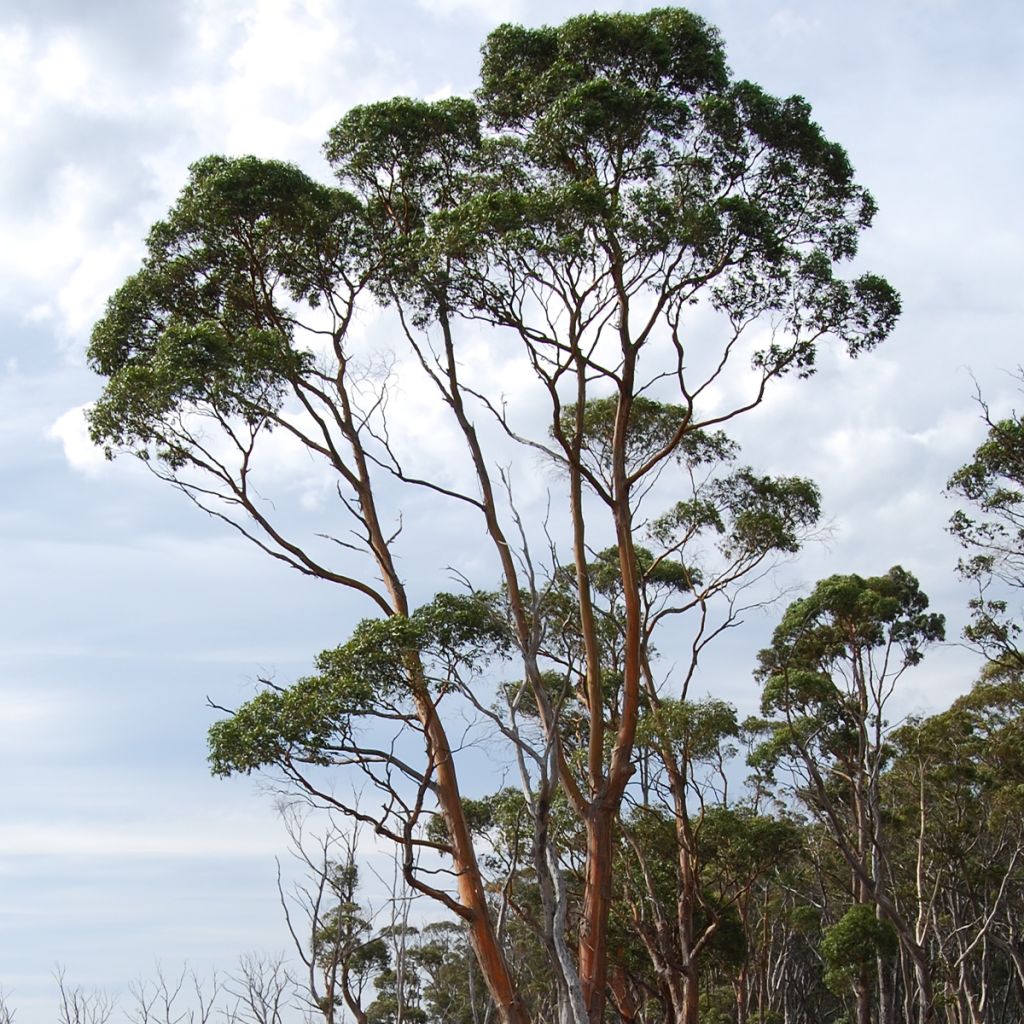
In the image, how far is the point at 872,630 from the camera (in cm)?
2075

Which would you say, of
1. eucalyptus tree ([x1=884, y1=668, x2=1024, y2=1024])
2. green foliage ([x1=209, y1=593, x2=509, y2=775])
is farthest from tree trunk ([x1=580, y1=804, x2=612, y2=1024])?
eucalyptus tree ([x1=884, y1=668, x2=1024, y2=1024])

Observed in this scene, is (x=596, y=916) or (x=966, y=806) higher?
(x=966, y=806)

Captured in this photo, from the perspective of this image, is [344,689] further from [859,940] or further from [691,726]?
[859,940]

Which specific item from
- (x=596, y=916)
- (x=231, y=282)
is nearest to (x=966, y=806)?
(x=596, y=916)

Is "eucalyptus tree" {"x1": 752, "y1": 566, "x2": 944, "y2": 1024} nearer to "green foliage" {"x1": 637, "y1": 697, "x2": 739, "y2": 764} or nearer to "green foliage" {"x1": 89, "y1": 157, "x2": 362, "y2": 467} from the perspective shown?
"green foliage" {"x1": 637, "y1": 697, "x2": 739, "y2": 764}

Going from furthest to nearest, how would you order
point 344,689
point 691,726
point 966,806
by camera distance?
point 966,806 → point 691,726 → point 344,689

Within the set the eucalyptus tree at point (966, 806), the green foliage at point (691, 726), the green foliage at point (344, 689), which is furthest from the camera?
the eucalyptus tree at point (966, 806)

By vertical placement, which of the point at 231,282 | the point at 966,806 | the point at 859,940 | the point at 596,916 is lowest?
the point at 859,940

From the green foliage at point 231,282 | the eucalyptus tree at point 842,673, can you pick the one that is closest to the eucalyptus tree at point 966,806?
the eucalyptus tree at point 842,673

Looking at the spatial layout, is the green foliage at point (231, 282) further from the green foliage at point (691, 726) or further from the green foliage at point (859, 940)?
the green foliage at point (859, 940)

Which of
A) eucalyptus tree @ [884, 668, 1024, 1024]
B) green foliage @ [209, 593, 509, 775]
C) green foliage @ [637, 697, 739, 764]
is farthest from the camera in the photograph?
eucalyptus tree @ [884, 668, 1024, 1024]

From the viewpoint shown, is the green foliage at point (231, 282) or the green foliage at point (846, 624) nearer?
the green foliage at point (231, 282)

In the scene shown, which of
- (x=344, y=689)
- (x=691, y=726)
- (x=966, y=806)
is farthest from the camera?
(x=966, y=806)

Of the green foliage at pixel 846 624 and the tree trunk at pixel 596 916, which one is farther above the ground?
the green foliage at pixel 846 624
